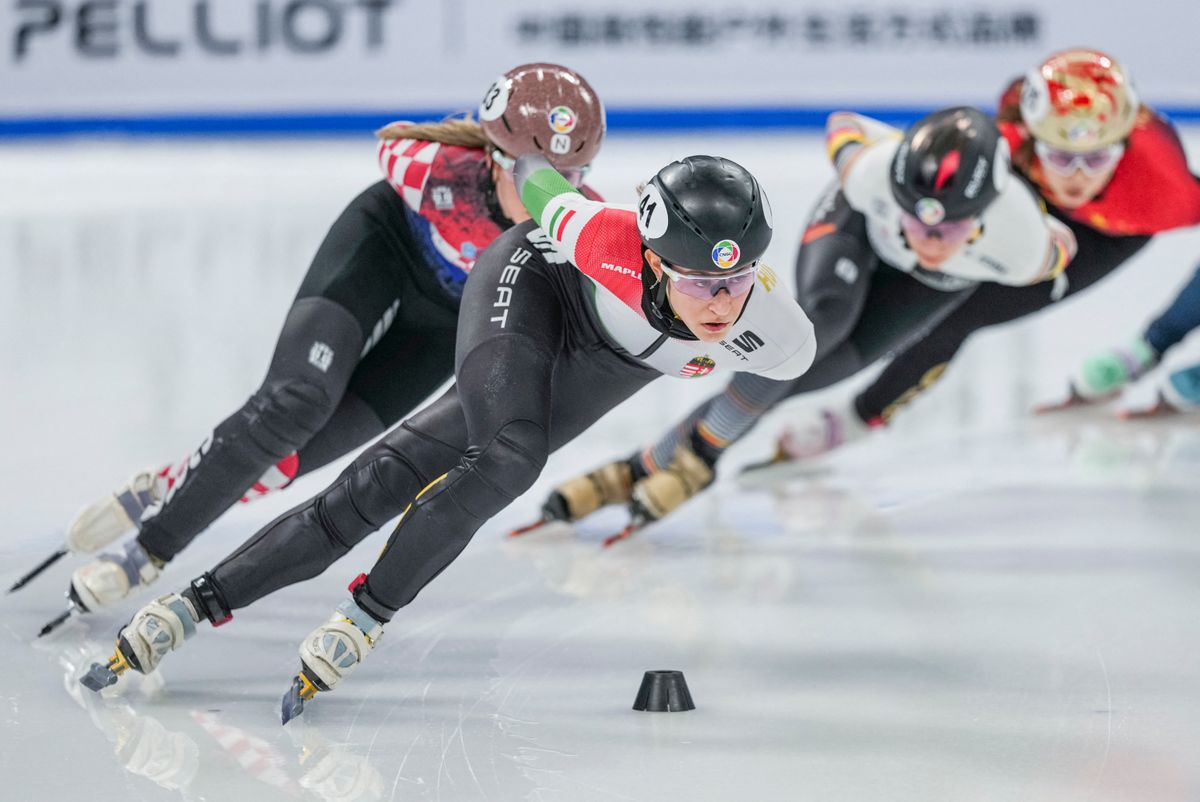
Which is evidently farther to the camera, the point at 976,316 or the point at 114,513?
the point at 976,316

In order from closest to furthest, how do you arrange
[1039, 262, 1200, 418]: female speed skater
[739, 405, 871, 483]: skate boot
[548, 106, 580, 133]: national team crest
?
[548, 106, 580, 133]: national team crest
[739, 405, 871, 483]: skate boot
[1039, 262, 1200, 418]: female speed skater

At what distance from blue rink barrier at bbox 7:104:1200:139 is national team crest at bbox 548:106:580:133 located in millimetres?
8715

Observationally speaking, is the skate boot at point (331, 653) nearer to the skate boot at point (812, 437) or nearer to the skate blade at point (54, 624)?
the skate blade at point (54, 624)

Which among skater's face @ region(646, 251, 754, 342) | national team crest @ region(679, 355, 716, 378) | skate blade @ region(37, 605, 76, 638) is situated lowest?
skate blade @ region(37, 605, 76, 638)

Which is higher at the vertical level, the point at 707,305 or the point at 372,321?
the point at 707,305

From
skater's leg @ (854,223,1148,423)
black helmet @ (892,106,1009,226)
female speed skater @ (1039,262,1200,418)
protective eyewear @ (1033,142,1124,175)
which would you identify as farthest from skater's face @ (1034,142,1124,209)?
female speed skater @ (1039,262,1200,418)

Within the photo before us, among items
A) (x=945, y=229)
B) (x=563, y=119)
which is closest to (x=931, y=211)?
(x=945, y=229)

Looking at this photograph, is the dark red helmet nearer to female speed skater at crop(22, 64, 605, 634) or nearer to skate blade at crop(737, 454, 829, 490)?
female speed skater at crop(22, 64, 605, 634)

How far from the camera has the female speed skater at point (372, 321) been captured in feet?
11.5

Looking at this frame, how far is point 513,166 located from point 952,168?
1246 mm

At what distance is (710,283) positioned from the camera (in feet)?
9.84

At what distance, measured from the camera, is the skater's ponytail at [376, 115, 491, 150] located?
382cm

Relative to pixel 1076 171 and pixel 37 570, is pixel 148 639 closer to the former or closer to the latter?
pixel 37 570

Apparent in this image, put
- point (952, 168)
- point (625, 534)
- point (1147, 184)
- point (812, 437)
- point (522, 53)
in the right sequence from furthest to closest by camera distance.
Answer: point (522, 53)
point (812, 437)
point (1147, 184)
point (625, 534)
point (952, 168)
